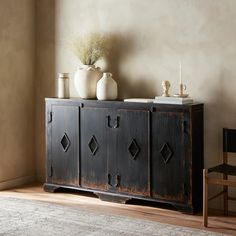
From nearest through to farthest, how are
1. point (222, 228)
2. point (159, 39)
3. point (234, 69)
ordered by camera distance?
point (222, 228), point (234, 69), point (159, 39)

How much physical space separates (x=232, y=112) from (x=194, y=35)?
79 cm

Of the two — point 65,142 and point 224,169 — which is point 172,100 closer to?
point 224,169

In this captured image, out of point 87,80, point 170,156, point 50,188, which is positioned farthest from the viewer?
point 50,188

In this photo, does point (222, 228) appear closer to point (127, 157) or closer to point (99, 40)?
Answer: point (127, 157)

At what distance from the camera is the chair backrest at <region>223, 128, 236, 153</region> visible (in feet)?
14.6

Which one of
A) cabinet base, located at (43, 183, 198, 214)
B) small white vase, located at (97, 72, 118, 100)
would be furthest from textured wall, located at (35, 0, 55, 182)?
small white vase, located at (97, 72, 118, 100)

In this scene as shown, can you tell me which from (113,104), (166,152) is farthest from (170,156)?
(113,104)

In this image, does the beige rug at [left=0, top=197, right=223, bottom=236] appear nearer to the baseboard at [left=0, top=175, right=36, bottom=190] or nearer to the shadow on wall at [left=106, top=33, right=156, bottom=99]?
the baseboard at [left=0, top=175, right=36, bottom=190]

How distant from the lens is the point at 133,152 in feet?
15.6

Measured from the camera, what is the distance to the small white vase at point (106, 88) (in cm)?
491

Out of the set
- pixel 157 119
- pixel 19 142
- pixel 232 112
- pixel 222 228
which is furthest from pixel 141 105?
pixel 19 142

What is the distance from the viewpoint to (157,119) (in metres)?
4.59

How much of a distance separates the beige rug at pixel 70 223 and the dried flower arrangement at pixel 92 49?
150 centimetres

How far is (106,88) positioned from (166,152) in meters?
0.87
